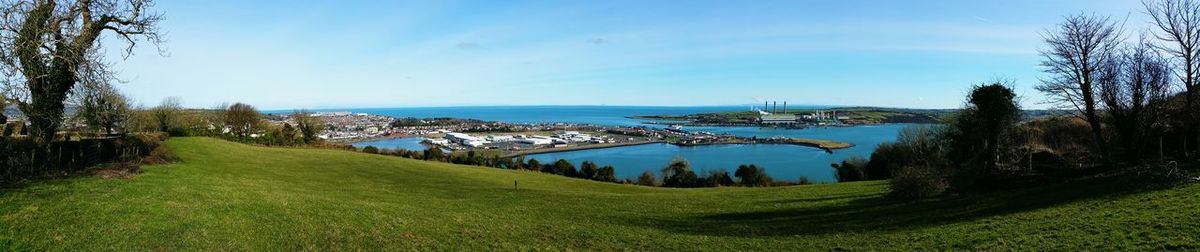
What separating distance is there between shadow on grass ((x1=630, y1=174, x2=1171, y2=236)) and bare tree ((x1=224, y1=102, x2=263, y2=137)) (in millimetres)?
64344

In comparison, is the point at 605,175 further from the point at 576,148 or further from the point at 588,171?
the point at 576,148

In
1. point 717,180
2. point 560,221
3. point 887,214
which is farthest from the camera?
point 717,180

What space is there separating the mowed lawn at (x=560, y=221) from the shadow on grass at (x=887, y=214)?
53 millimetres

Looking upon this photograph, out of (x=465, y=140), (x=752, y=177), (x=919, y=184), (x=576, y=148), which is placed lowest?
(x=576, y=148)

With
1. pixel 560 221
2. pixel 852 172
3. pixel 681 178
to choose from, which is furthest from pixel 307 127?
pixel 852 172

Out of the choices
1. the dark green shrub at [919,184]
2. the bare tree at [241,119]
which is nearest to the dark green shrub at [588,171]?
the dark green shrub at [919,184]

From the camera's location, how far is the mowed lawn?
10.0 metres

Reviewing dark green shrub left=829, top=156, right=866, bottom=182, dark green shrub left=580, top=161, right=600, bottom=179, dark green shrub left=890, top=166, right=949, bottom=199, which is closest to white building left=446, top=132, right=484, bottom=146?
dark green shrub left=580, top=161, right=600, bottom=179

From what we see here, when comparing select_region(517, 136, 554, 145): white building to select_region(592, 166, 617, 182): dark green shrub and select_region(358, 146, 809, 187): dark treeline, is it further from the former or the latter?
select_region(592, 166, 617, 182): dark green shrub

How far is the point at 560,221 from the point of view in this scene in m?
16.3

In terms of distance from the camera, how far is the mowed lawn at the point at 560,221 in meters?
10.0

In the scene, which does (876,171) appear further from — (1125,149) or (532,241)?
(532,241)

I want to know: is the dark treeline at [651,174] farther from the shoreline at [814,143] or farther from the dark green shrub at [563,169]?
the shoreline at [814,143]

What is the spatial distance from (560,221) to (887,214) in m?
9.66
